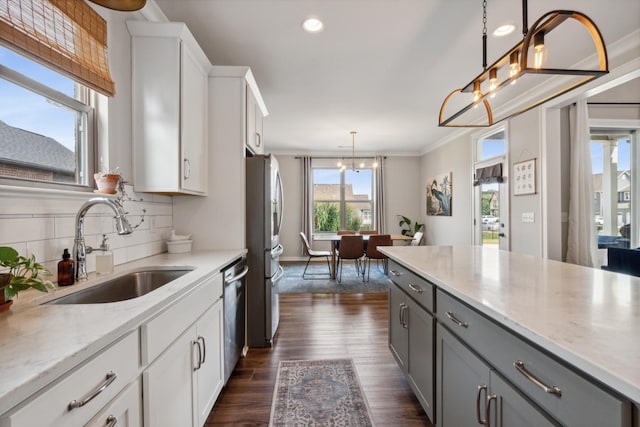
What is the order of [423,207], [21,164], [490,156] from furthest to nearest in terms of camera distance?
[423,207] → [490,156] → [21,164]

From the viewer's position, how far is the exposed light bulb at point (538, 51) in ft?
4.27

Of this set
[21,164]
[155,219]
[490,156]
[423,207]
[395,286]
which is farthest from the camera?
[423,207]

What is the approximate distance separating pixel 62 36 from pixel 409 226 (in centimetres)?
673

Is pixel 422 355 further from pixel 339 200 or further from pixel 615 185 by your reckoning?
pixel 339 200

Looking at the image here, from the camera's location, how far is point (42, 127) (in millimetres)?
1327

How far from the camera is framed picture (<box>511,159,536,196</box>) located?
3.46m

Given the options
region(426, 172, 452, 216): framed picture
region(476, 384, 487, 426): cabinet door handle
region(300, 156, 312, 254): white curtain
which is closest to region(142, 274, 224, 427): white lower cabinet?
region(476, 384, 487, 426): cabinet door handle

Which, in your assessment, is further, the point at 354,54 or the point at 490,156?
the point at 490,156

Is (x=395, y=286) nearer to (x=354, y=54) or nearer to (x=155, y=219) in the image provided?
(x=155, y=219)

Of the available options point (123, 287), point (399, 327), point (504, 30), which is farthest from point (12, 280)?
point (504, 30)

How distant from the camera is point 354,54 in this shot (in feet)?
8.55

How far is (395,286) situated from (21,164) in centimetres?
212

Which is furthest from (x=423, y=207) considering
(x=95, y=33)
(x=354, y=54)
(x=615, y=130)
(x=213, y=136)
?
(x=95, y=33)

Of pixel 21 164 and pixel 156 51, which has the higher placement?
pixel 156 51
